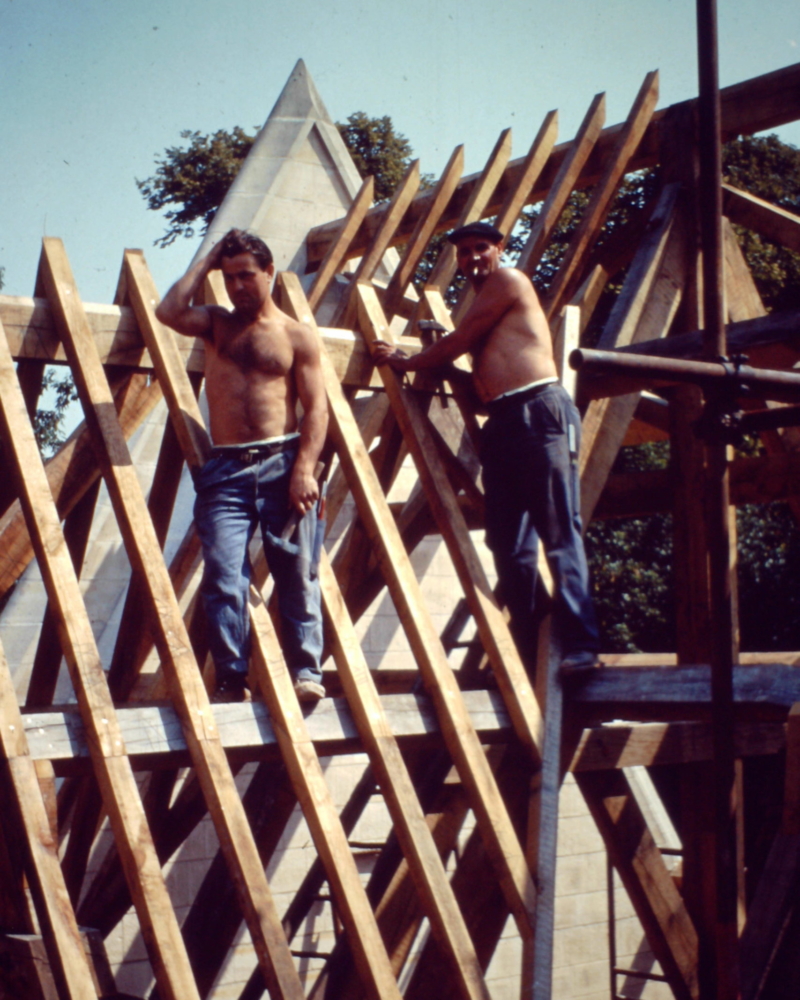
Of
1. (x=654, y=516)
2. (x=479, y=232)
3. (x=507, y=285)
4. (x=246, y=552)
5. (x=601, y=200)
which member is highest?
(x=654, y=516)

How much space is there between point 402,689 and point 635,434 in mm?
2351

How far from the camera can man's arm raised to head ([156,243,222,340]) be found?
379 cm

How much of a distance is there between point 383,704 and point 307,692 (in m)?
0.28

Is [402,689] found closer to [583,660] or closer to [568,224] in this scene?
[583,660]

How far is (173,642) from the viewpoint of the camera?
132 inches

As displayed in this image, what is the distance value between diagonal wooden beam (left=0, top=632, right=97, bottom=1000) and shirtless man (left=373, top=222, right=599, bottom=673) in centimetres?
183

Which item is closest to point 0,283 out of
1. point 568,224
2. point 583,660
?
point 568,224

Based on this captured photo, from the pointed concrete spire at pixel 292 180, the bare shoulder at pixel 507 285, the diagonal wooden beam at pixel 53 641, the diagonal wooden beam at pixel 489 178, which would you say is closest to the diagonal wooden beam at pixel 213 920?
the diagonal wooden beam at pixel 53 641

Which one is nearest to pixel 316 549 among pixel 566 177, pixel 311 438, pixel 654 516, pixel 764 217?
pixel 311 438

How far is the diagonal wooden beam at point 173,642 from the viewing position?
316 cm

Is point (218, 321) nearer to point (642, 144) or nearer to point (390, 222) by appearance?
point (642, 144)

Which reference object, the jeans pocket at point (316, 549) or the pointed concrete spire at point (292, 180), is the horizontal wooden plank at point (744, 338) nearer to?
the jeans pocket at point (316, 549)

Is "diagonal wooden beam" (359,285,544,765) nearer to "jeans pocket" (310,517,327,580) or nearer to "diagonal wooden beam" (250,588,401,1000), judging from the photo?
"jeans pocket" (310,517,327,580)

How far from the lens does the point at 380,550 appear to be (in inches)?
156
